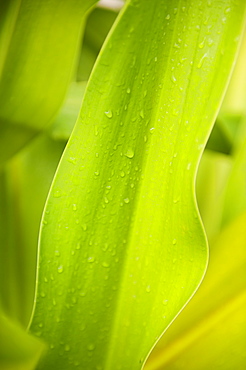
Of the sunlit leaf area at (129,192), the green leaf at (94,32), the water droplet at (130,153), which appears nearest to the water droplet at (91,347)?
the sunlit leaf area at (129,192)

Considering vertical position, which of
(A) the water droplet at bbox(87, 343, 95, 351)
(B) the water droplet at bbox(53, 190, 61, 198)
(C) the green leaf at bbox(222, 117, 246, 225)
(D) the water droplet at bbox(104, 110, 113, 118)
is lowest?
(A) the water droplet at bbox(87, 343, 95, 351)

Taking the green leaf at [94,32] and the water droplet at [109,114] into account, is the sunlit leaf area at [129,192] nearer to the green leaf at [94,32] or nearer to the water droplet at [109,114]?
the water droplet at [109,114]

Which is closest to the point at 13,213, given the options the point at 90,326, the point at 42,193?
the point at 42,193

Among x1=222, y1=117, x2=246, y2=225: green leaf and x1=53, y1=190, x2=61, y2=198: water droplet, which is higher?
x1=222, y1=117, x2=246, y2=225: green leaf

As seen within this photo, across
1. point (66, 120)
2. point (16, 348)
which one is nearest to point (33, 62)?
point (66, 120)

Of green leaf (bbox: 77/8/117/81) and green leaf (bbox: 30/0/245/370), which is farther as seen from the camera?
green leaf (bbox: 77/8/117/81)

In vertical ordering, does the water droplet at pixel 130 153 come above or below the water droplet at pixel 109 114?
below

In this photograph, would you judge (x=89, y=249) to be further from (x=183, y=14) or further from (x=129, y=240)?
(x=183, y=14)

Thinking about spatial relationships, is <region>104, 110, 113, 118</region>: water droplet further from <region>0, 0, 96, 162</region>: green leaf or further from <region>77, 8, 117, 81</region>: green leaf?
<region>77, 8, 117, 81</region>: green leaf

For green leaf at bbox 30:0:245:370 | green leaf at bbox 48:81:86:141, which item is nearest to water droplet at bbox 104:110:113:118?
green leaf at bbox 30:0:245:370
